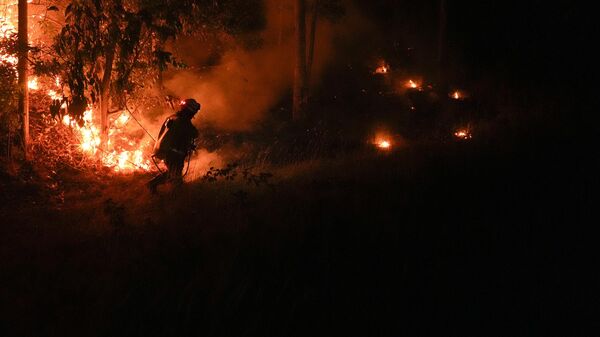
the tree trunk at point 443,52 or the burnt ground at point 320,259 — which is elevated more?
the tree trunk at point 443,52

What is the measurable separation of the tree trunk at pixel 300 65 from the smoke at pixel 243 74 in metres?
1.65

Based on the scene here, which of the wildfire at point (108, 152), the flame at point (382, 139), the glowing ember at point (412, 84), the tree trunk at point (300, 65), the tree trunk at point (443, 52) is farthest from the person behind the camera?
the glowing ember at point (412, 84)

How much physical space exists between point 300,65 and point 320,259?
10668mm

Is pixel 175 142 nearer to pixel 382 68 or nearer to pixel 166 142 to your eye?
pixel 166 142

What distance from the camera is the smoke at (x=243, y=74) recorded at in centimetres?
1505

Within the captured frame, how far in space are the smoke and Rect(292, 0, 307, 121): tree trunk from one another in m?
1.65

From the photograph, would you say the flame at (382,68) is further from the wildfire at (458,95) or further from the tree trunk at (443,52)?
the tree trunk at (443,52)

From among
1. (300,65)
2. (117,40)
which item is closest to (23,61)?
(117,40)

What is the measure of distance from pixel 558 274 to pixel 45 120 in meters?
8.95

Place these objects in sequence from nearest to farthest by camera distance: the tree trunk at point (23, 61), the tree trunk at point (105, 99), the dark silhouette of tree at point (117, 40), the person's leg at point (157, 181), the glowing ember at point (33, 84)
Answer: the person's leg at point (157, 181) < the dark silhouette of tree at point (117, 40) < the tree trunk at point (23, 61) < the tree trunk at point (105, 99) < the glowing ember at point (33, 84)

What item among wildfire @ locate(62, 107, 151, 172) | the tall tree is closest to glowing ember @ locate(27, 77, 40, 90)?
wildfire @ locate(62, 107, 151, 172)

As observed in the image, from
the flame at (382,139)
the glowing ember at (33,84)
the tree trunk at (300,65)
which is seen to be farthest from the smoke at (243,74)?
the glowing ember at (33,84)

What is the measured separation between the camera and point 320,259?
15.1 ft

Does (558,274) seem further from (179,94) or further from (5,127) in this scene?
(179,94)
